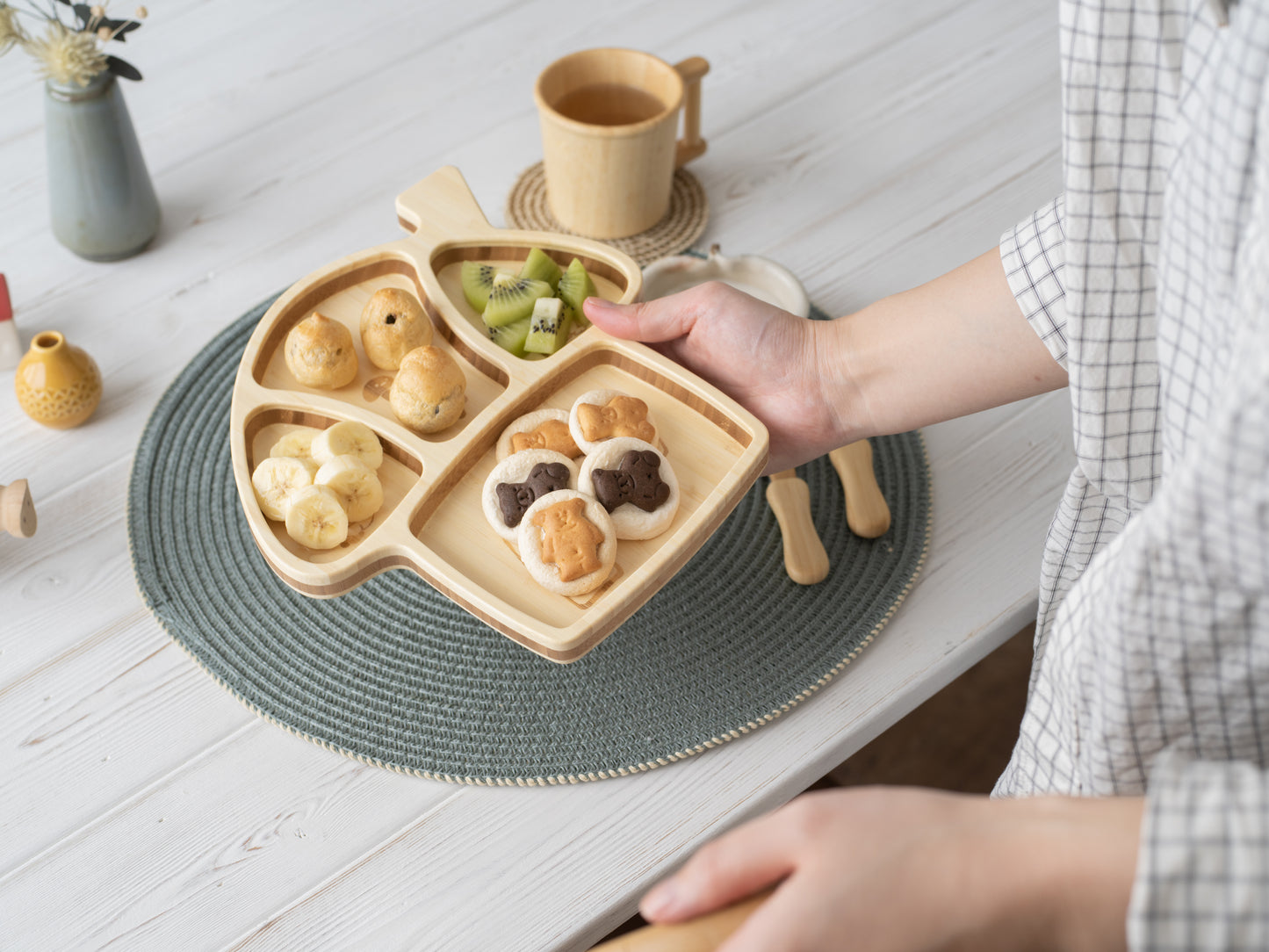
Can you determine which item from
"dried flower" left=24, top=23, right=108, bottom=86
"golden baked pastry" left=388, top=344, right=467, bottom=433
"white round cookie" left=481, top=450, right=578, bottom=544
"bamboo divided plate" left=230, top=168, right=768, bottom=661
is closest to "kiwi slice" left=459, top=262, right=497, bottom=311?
"bamboo divided plate" left=230, top=168, right=768, bottom=661

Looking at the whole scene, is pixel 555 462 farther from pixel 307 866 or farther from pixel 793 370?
pixel 307 866

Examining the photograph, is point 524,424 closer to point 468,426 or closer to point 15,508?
point 468,426

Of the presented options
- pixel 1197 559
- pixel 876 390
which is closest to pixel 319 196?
pixel 876 390

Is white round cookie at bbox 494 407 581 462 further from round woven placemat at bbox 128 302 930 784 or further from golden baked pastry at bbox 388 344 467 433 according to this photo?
round woven placemat at bbox 128 302 930 784

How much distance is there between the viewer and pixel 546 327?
0.99 meters

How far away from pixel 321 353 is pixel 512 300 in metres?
0.19

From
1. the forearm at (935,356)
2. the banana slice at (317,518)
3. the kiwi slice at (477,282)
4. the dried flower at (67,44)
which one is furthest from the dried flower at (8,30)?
the forearm at (935,356)

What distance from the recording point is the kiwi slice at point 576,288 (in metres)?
1.03

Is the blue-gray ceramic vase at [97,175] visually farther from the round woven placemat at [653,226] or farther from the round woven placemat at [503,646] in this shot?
the round woven placemat at [653,226]

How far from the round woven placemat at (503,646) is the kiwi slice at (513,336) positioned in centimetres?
25

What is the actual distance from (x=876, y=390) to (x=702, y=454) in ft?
0.60

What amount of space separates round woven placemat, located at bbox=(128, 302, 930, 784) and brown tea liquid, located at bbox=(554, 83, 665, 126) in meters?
0.50

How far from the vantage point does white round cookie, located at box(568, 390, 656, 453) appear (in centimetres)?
90

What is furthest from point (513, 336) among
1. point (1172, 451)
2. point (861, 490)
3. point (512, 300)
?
point (1172, 451)
